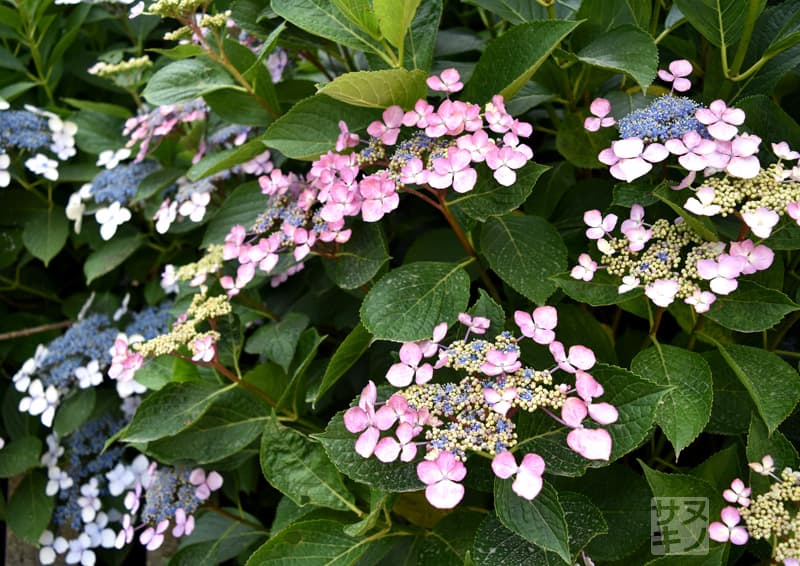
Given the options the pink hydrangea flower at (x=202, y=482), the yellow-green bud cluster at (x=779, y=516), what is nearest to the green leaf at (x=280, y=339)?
the pink hydrangea flower at (x=202, y=482)

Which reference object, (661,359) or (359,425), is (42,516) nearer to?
(359,425)

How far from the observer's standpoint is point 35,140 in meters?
1.45

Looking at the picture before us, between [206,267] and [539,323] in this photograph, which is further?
[206,267]

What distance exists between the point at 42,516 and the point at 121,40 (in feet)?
3.65

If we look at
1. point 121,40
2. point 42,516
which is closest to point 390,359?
point 42,516

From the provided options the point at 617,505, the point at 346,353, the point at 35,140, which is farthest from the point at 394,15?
the point at 35,140

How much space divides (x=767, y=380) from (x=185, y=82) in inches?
33.3

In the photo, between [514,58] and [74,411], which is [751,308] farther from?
[74,411]

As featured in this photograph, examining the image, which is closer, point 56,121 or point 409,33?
point 409,33

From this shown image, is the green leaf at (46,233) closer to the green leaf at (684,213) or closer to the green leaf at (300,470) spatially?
the green leaf at (300,470)

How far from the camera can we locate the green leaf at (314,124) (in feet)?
3.26

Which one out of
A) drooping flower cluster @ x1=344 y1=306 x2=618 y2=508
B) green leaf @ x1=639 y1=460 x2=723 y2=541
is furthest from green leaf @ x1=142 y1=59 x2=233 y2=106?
green leaf @ x1=639 y1=460 x2=723 y2=541

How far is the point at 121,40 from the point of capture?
6.17 feet

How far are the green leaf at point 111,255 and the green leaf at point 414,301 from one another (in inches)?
27.9
